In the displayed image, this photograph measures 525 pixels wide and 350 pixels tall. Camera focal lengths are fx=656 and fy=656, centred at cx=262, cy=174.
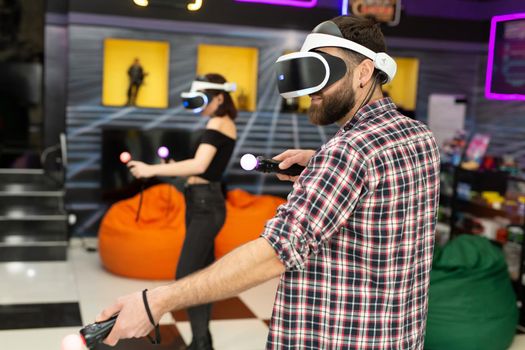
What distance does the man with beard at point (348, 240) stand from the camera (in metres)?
1.25

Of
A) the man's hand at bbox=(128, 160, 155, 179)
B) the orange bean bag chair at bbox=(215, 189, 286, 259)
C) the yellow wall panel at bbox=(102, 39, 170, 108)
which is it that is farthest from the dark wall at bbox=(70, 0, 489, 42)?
the man's hand at bbox=(128, 160, 155, 179)

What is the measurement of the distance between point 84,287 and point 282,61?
3.85 m

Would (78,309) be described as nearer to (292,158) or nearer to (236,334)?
(236,334)

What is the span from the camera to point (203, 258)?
3443 millimetres

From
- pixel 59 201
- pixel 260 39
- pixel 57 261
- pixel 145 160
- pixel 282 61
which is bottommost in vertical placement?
pixel 57 261

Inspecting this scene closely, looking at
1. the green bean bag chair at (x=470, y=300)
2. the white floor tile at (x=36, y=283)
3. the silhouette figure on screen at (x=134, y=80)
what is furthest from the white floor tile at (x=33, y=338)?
the silhouette figure on screen at (x=134, y=80)

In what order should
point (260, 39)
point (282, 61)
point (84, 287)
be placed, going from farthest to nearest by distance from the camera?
point (260, 39) < point (84, 287) < point (282, 61)

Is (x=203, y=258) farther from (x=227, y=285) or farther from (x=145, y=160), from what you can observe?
(x=145, y=160)

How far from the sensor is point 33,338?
3.81 meters

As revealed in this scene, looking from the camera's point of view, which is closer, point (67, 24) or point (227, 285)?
point (227, 285)

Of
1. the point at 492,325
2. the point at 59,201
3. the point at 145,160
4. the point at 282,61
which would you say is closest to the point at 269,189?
the point at 145,160

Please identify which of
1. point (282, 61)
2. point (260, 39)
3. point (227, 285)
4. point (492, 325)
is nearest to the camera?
point (227, 285)

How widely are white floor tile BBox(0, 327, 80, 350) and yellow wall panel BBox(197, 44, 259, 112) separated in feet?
12.0

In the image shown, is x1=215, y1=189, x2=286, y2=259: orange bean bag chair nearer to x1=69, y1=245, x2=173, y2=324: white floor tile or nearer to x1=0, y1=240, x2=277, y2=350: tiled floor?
x1=0, y1=240, x2=277, y2=350: tiled floor
